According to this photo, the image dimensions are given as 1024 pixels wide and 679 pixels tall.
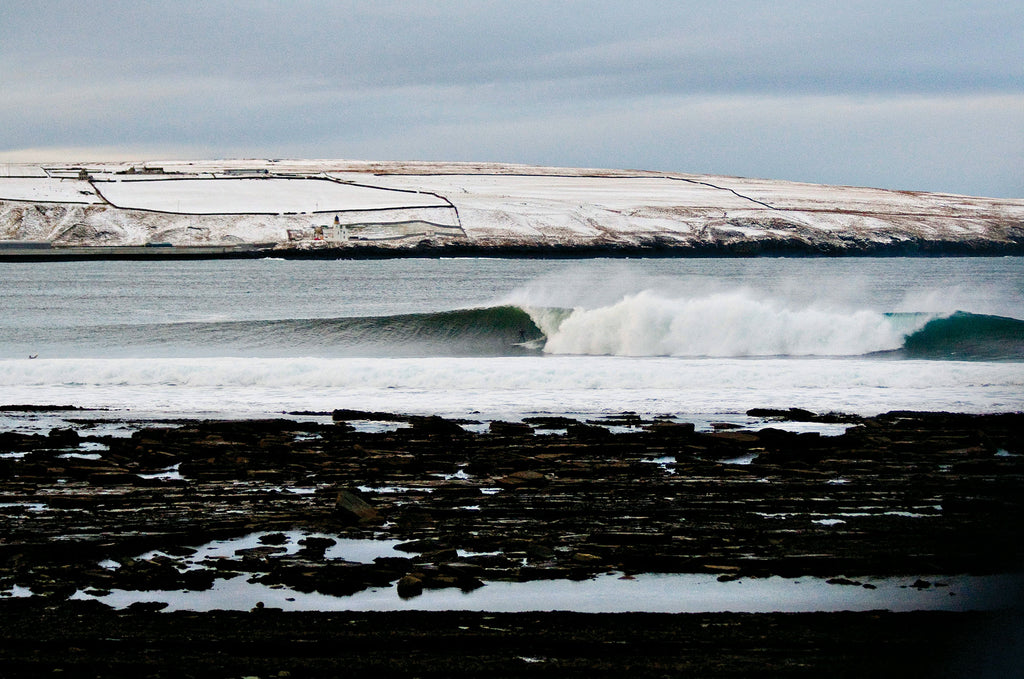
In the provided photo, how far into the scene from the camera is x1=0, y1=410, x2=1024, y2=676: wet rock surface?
7.11m

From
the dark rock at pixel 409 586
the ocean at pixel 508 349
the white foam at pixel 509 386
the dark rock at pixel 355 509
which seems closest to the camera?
the dark rock at pixel 409 586

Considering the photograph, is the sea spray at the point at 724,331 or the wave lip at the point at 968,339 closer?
the wave lip at the point at 968,339

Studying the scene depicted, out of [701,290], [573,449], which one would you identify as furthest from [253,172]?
[573,449]

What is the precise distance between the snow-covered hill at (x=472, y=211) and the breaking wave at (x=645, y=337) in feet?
225

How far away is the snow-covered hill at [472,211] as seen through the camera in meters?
110

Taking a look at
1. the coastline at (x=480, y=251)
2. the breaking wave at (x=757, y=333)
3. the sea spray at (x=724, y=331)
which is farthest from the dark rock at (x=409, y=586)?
the coastline at (x=480, y=251)

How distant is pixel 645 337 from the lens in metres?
31.1

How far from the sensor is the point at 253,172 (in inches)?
5807

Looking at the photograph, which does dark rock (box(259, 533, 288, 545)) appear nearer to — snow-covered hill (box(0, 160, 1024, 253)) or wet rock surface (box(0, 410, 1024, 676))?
wet rock surface (box(0, 410, 1024, 676))

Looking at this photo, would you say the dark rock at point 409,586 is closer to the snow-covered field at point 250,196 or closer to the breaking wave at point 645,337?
the breaking wave at point 645,337

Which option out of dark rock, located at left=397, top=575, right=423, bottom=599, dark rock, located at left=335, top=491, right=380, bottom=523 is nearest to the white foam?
dark rock, located at left=335, top=491, right=380, bottom=523

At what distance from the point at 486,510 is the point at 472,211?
4397 inches

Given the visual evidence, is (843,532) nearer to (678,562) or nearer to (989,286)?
(678,562)

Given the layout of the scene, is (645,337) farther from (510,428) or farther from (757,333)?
(510,428)
